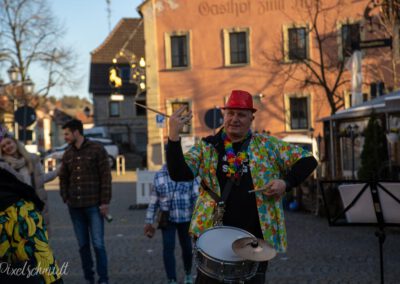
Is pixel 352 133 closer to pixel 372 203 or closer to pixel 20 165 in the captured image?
pixel 372 203

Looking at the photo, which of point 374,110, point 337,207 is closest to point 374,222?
point 337,207

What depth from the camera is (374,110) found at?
1183cm

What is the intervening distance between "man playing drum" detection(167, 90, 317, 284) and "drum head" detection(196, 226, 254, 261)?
0.24m

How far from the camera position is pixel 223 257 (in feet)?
10.4

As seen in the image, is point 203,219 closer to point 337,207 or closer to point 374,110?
point 337,207

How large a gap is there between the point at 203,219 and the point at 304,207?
1005 cm

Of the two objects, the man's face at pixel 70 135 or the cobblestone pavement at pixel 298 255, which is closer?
the man's face at pixel 70 135

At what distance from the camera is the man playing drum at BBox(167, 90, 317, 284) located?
3.55 m

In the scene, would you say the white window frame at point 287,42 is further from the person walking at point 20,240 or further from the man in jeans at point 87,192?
the person walking at point 20,240

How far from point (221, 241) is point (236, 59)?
25.6 meters

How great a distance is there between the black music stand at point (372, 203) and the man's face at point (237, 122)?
1.30m

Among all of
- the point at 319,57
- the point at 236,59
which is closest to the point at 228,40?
the point at 236,59

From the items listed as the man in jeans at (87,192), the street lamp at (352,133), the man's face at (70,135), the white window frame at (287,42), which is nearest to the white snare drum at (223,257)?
the man in jeans at (87,192)

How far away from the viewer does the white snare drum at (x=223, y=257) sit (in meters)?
3.16
